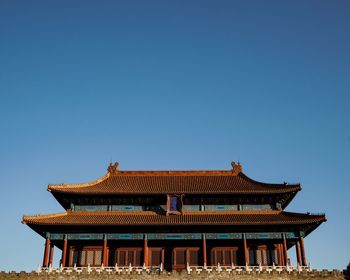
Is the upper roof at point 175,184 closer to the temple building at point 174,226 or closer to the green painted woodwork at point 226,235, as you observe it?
the temple building at point 174,226

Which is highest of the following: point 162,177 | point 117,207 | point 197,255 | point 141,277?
point 162,177

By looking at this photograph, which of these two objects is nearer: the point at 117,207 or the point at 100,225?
the point at 100,225

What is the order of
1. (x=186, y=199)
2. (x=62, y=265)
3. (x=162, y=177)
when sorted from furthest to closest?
1. (x=162, y=177)
2. (x=186, y=199)
3. (x=62, y=265)

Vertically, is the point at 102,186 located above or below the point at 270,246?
above

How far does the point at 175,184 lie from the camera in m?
41.1

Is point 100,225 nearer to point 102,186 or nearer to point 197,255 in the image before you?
point 102,186

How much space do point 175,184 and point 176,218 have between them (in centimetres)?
539

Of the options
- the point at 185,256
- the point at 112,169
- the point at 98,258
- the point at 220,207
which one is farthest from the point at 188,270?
the point at 112,169

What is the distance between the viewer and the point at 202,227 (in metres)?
35.2

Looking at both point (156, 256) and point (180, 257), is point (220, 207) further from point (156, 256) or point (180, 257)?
point (156, 256)

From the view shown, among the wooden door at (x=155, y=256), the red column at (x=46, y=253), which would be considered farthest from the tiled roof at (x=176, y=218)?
the wooden door at (x=155, y=256)

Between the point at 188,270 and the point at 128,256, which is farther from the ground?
the point at 128,256

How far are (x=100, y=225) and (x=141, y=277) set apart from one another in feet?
19.8

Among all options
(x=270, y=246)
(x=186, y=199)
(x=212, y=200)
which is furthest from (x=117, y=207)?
(x=270, y=246)
